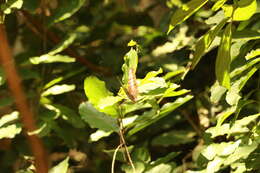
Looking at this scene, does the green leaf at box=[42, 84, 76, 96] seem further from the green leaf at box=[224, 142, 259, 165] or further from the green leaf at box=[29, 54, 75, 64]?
the green leaf at box=[224, 142, 259, 165]

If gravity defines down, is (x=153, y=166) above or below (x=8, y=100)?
below

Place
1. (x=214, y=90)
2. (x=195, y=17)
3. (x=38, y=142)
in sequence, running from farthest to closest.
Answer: (x=195, y=17), (x=38, y=142), (x=214, y=90)

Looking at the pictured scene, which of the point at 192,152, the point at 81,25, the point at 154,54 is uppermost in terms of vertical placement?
the point at 81,25

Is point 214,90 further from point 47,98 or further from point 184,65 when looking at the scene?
point 47,98

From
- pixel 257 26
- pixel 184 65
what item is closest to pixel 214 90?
pixel 257 26

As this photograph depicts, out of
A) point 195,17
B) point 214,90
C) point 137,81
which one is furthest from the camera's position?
point 195,17

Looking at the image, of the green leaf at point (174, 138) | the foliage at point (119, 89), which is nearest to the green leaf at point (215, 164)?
the foliage at point (119, 89)

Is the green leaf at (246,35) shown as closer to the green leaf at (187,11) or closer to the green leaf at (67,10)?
the green leaf at (187,11)
